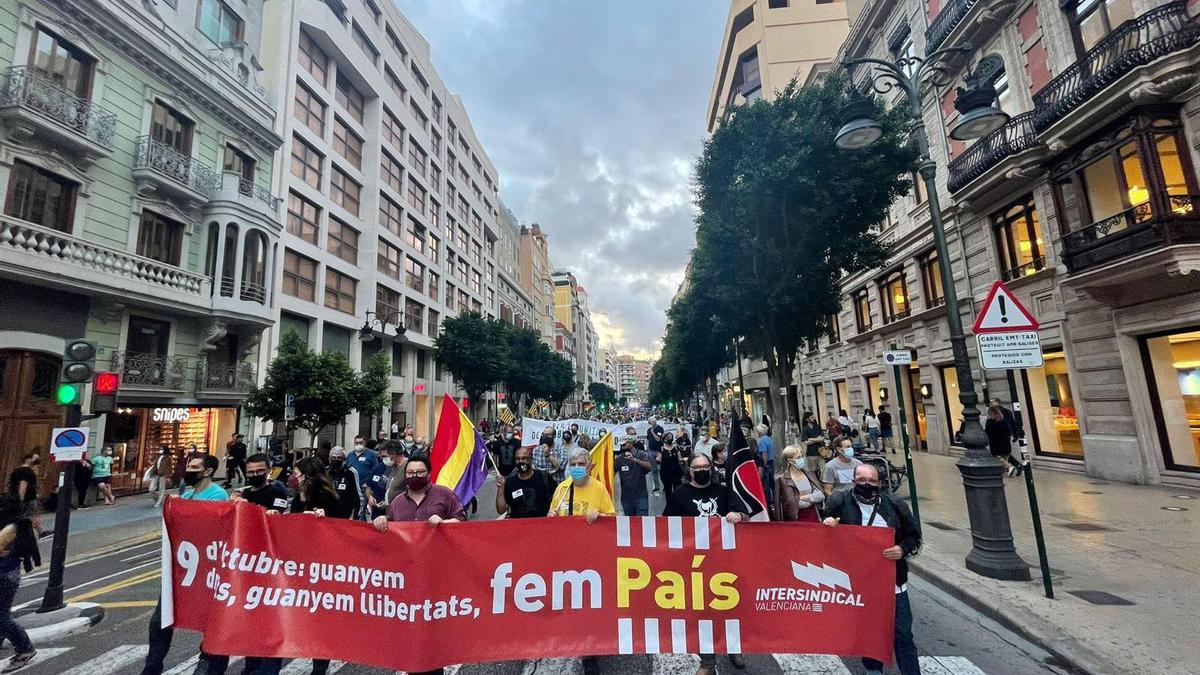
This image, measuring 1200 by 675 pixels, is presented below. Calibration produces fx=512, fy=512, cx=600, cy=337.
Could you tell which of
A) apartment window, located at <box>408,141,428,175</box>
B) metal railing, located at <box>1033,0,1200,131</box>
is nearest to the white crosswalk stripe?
metal railing, located at <box>1033,0,1200,131</box>

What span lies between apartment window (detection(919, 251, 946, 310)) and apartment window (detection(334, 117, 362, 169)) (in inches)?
1199

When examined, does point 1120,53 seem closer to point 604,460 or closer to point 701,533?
point 604,460

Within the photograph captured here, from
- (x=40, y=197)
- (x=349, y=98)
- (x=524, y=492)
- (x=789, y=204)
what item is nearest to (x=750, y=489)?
(x=524, y=492)

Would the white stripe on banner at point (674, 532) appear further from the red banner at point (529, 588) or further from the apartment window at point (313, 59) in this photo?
the apartment window at point (313, 59)

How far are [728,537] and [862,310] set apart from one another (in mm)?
25972

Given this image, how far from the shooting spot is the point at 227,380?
63.8 feet

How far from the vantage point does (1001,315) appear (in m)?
6.20

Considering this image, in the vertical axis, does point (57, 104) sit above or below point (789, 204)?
above

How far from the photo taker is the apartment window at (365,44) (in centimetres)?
3180

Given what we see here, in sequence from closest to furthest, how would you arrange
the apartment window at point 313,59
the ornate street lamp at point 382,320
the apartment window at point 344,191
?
1. the apartment window at point 313,59
2. the ornate street lamp at point 382,320
3. the apartment window at point 344,191

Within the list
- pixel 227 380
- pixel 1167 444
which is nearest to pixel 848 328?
pixel 1167 444

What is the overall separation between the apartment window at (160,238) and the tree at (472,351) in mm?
18196

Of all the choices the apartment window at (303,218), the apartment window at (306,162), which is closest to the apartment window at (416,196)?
the apartment window at (306,162)

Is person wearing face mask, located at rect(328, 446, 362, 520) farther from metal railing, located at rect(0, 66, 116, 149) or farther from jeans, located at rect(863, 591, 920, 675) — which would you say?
metal railing, located at rect(0, 66, 116, 149)
